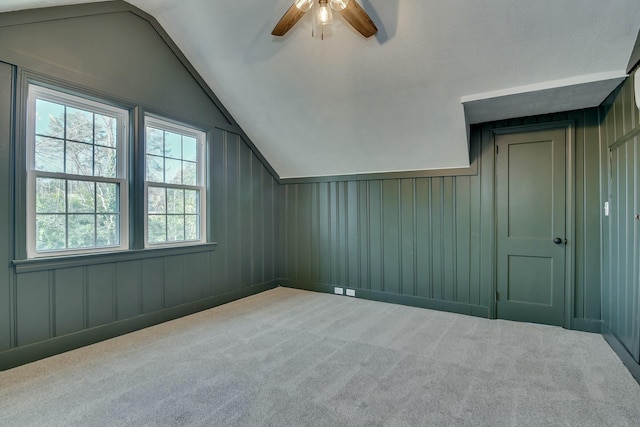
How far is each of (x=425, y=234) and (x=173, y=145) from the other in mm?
3241

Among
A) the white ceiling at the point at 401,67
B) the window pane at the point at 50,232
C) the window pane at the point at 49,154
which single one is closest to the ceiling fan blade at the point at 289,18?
the white ceiling at the point at 401,67

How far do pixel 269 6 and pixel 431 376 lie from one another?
3.26 m

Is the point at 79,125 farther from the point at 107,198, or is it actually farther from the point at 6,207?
the point at 6,207

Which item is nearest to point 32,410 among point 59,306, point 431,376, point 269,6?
point 59,306

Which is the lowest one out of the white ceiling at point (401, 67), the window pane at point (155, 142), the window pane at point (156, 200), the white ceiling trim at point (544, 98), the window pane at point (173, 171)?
the window pane at point (156, 200)

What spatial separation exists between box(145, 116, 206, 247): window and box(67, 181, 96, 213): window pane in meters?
0.50

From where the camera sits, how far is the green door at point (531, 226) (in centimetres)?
339

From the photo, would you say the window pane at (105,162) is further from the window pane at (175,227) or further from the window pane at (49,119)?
the window pane at (175,227)

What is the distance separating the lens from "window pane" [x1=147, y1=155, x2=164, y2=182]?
3465 millimetres

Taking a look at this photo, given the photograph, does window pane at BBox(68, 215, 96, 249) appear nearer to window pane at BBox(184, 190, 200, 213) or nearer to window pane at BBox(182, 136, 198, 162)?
window pane at BBox(184, 190, 200, 213)

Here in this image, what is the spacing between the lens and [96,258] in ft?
9.61

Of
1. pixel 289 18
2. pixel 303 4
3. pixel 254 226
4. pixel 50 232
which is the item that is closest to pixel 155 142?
pixel 50 232

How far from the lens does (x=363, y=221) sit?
454cm

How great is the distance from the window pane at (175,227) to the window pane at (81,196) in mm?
810
